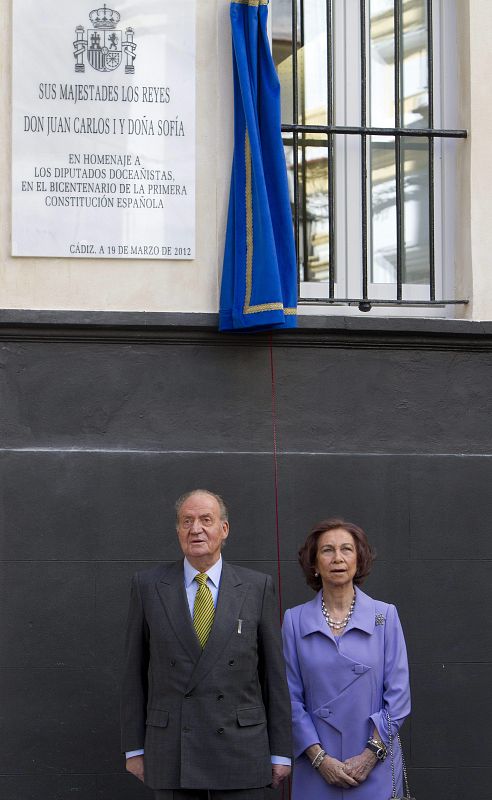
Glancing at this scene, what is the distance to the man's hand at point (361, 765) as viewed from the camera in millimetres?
5109

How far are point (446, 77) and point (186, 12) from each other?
164 centimetres

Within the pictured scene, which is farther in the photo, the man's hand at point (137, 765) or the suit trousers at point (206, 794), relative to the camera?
the man's hand at point (137, 765)

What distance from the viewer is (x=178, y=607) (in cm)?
505

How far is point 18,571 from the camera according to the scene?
21.1ft

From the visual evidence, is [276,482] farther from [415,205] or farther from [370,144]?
[370,144]

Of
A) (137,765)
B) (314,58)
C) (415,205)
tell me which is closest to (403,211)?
(415,205)

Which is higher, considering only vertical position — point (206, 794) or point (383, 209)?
point (383, 209)

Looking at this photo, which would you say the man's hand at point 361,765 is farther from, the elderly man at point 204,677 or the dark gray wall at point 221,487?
the dark gray wall at point 221,487

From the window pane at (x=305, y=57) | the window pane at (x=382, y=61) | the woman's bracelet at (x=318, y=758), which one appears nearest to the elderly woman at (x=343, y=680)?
the woman's bracelet at (x=318, y=758)

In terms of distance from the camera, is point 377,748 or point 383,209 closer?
point 377,748

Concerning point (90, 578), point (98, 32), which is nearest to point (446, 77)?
point (98, 32)

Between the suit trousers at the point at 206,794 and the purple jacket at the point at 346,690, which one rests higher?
the purple jacket at the point at 346,690

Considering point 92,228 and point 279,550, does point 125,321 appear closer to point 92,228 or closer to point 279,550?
point 92,228

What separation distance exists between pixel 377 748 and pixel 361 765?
0.33ft
